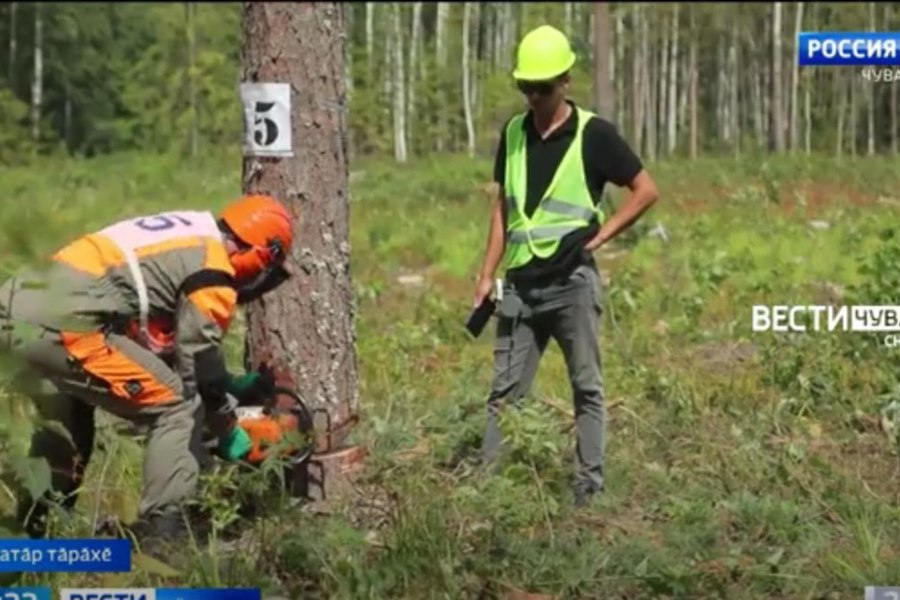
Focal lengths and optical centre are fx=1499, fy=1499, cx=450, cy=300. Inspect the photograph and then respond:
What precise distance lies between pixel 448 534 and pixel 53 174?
648 inches

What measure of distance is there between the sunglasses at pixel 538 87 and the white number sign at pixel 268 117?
76 centimetres

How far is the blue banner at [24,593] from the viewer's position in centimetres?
407

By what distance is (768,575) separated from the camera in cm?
425

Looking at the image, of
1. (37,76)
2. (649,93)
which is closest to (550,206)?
(649,93)

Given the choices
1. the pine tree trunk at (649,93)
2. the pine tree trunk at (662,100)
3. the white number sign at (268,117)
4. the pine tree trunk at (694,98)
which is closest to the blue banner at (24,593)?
the white number sign at (268,117)

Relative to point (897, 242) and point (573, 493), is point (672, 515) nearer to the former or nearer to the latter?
point (573, 493)

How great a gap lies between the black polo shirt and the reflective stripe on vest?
0.05ft

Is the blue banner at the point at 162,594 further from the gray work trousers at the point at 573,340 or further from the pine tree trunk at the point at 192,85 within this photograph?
the pine tree trunk at the point at 192,85

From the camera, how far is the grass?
14.0ft

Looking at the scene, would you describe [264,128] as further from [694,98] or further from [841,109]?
[694,98]

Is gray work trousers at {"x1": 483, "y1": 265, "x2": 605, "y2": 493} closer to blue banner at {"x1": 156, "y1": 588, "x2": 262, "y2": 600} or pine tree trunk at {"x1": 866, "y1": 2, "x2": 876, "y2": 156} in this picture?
pine tree trunk at {"x1": 866, "y1": 2, "x2": 876, "y2": 156}

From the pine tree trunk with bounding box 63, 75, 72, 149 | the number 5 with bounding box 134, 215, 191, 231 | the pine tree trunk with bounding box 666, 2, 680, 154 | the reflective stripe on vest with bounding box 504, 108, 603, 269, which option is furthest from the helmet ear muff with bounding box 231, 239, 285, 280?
the pine tree trunk with bounding box 63, 75, 72, 149

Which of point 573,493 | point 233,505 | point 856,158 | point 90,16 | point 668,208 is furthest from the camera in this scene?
point 90,16

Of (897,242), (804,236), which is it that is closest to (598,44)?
(804,236)
